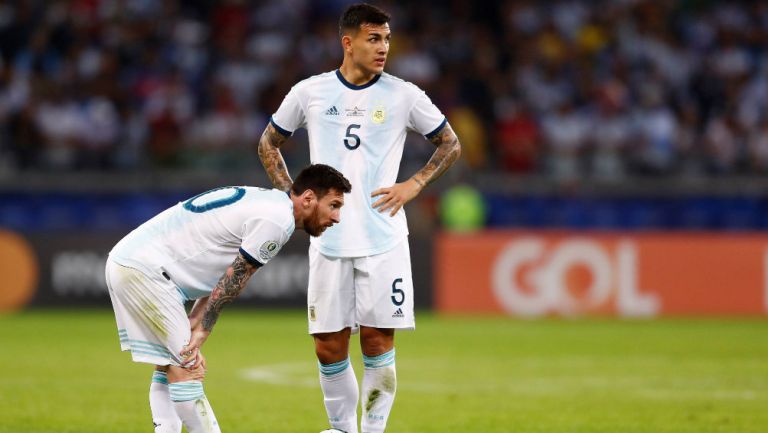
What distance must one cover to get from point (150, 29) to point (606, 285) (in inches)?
360

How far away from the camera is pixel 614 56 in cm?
2175

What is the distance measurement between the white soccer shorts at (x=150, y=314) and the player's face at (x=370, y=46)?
178 cm

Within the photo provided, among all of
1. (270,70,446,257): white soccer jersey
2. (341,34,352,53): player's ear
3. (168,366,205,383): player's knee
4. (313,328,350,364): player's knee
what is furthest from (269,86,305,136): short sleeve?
(168,366,205,383): player's knee

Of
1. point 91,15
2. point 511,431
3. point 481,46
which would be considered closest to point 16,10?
point 91,15

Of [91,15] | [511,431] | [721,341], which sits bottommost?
[721,341]

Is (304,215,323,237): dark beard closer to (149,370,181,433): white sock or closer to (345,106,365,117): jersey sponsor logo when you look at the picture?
(345,106,365,117): jersey sponsor logo

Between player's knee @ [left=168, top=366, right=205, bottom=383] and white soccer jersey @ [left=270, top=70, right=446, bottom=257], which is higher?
white soccer jersey @ [left=270, top=70, right=446, bottom=257]

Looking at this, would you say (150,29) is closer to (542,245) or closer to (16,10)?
(16,10)

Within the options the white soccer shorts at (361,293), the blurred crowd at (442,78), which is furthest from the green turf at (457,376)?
the blurred crowd at (442,78)

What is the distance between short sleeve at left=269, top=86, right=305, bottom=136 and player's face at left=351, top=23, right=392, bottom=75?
47cm

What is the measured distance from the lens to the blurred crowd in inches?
764

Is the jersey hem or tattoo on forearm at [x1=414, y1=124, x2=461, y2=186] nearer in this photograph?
the jersey hem

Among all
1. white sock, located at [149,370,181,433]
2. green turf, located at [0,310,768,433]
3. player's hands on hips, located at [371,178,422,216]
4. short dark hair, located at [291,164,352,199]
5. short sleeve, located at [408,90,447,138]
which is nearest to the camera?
short dark hair, located at [291,164,352,199]

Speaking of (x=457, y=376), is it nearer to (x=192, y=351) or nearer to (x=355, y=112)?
(x=355, y=112)
